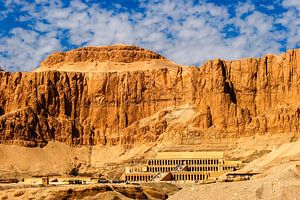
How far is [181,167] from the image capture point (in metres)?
166

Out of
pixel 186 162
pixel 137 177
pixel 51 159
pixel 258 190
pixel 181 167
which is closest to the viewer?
pixel 258 190

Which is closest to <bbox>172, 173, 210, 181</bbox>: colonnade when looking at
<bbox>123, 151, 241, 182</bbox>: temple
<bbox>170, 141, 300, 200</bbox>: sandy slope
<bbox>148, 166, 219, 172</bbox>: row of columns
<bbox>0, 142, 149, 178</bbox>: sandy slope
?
<bbox>123, 151, 241, 182</bbox>: temple

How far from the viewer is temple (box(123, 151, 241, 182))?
15625cm

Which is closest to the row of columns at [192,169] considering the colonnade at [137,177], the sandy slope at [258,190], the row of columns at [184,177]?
the colonnade at [137,177]

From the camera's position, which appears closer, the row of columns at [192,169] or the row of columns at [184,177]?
the row of columns at [184,177]

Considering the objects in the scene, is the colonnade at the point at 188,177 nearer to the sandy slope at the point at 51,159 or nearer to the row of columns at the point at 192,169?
the row of columns at the point at 192,169

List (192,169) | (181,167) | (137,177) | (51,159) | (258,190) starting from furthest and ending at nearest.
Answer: (51,159)
(192,169)
(181,167)
(137,177)
(258,190)

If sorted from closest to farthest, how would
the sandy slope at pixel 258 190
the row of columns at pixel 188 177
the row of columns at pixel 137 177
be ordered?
the sandy slope at pixel 258 190
the row of columns at pixel 188 177
the row of columns at pixel 137 177

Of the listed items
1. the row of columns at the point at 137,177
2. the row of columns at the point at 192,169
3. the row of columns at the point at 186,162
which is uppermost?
the row of columns at the point at 186,162

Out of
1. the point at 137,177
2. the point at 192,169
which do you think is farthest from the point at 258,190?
the point at 192,169

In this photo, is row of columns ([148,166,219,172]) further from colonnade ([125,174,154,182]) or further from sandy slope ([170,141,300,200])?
sandy slope ([170,141,300,200])

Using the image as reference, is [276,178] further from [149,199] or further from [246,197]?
[149,199]

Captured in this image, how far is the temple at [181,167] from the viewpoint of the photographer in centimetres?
15625

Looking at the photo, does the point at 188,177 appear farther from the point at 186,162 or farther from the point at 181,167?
the point at 186,162
